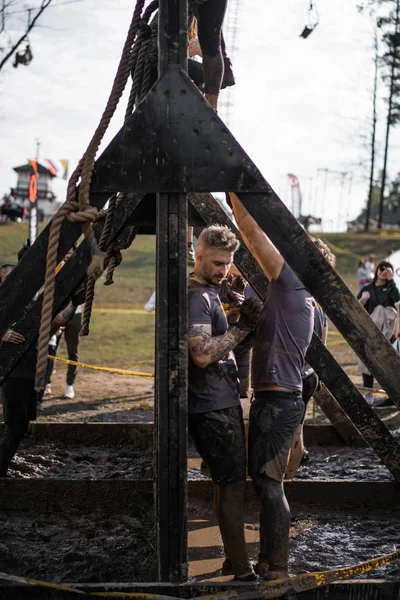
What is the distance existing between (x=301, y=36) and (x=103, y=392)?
634 cm

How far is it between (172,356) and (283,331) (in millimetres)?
721

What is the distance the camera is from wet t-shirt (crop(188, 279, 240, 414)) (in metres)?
4.23

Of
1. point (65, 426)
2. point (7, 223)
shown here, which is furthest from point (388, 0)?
point (65, 426)

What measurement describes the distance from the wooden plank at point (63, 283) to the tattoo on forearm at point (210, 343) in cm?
71

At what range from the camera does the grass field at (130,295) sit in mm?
17469

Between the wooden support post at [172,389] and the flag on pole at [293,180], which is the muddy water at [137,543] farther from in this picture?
the flag on pole at [293,180]

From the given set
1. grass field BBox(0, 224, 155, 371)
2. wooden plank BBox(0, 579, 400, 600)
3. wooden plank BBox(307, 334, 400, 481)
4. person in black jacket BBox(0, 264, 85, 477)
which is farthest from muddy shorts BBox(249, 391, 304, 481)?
grass field BBox(0, 224, 155, 371)

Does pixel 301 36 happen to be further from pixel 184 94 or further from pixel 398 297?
pixel 184 94

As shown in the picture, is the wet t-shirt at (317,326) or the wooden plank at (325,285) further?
the wet t-shirt at (317,326)

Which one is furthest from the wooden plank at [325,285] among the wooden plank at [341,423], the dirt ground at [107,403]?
the dirt ground at [107,403]

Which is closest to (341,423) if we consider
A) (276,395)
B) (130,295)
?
(276,395)

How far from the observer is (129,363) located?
1537 cm

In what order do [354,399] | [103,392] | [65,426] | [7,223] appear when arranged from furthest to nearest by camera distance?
[7,223], [103,392], [65,426], [354,399]

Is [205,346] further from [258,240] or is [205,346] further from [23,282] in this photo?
[23,282]
